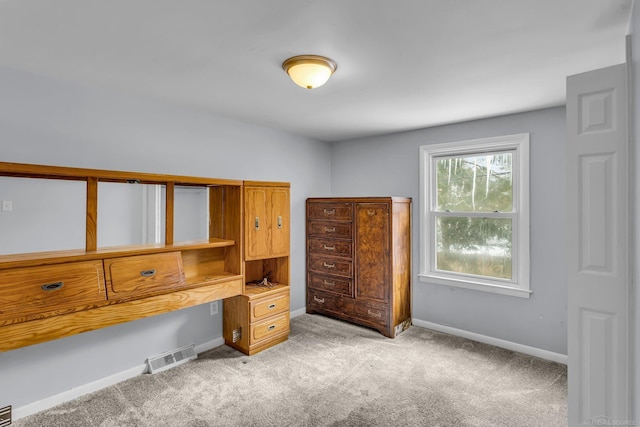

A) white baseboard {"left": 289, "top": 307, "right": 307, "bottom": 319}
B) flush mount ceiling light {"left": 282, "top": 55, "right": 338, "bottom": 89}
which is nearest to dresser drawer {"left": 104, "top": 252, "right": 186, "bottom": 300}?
flush mount ceiling light {"left": 282, "top": 55, "right": 338, "bottom": 89}

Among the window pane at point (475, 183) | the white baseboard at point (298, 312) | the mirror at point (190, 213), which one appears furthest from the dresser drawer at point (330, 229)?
the mirror at point (190, 213)

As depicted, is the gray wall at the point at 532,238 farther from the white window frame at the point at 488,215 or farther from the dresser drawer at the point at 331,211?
the dresser drawer at the point at 331,211

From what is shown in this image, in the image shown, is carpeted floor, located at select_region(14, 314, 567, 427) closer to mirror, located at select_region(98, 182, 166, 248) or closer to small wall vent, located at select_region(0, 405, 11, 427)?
small wall vent, located at select_region(0, 405, 11, 427)

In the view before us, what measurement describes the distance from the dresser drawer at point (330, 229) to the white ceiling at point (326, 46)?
155 cm

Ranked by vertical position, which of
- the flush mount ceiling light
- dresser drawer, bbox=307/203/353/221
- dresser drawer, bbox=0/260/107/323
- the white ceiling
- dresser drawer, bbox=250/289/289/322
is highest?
the white ceiling

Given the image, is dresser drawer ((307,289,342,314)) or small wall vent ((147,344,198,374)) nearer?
small wall vent ((147,344,198,374))

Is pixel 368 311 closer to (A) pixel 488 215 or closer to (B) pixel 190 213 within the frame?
(A) pixel 488 215

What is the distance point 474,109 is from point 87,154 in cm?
333

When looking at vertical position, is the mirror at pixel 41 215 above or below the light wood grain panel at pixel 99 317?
above

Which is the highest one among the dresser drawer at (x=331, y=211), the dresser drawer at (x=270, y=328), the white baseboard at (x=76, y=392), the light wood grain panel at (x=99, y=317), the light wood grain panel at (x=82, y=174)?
the light wood grain panel at (x=82, y=174)

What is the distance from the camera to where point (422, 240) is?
3939 millimetres

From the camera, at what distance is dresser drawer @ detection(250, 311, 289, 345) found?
3219mm

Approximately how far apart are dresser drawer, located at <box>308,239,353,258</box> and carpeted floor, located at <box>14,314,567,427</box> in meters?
1.06

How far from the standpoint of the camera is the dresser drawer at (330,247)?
13.1ft
